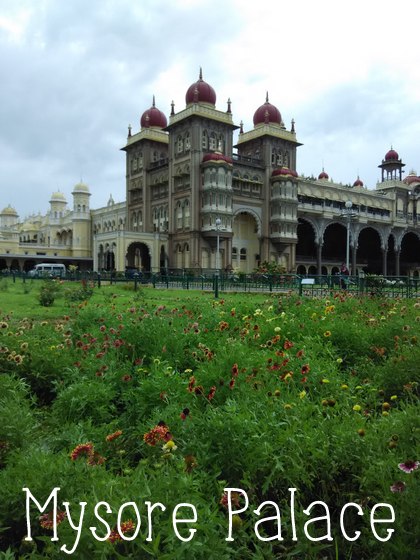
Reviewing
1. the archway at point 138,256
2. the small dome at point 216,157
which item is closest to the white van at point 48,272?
the archway at point 138,256

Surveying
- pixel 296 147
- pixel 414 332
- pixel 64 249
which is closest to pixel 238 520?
pixel 414 332

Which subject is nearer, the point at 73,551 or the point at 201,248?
the point at 73,551

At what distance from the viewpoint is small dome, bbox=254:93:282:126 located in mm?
52672

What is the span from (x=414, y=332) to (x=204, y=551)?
465cm

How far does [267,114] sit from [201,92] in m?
9.80

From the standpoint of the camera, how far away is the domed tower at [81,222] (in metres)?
66.8

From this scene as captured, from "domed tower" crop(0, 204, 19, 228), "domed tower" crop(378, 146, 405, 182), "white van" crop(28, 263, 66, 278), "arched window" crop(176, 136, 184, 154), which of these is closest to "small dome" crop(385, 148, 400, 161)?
"domed tower" crop(378, 146, 405, 182)

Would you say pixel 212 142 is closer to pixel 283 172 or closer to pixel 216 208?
pixel 216 208

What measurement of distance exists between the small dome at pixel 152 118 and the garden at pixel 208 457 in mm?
52031

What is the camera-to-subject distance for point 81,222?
68.3 metres

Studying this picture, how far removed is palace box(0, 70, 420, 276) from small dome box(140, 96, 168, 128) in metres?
0.12

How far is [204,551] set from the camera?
2102 millimetres

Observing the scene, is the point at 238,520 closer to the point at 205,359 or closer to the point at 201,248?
the point at 205,359

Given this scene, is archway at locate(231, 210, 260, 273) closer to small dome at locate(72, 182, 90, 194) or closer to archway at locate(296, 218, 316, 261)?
archway at locate(296, 218, 316, 261)
